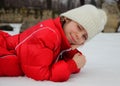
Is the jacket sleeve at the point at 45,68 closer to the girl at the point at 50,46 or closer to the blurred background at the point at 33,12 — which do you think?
the girl at the point at 50,46

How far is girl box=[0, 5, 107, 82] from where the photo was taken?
1.22 metres

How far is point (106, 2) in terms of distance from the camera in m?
2.81

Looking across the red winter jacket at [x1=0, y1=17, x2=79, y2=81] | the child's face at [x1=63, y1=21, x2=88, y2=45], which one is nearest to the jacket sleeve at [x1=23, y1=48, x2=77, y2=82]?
the red winter jacket at [x1=0, y1=17, x2=79, y2=81]

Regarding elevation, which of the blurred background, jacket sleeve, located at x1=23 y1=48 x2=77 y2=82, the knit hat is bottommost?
the blurred background

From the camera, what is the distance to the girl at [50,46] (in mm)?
1219

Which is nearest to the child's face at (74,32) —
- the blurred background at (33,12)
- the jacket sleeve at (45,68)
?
the jacket sleeve at (45,68)

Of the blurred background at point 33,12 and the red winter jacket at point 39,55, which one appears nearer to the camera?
the red winter jacket at point 39,55

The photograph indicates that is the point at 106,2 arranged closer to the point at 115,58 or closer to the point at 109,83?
the point at 115,58

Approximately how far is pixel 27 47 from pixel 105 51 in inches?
30.3

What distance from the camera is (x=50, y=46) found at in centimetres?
123

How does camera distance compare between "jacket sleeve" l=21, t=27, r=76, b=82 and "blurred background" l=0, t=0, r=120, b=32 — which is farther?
"blurred background" l=0, t=0, r=120, b=32

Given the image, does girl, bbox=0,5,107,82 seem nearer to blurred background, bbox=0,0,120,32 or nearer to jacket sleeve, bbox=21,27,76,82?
jacket sleeve, bbox=21,27,76,82

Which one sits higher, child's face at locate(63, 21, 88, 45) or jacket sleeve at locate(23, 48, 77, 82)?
child's face at locate(63, 21, 88, 45)

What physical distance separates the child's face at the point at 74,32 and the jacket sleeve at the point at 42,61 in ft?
0.26
